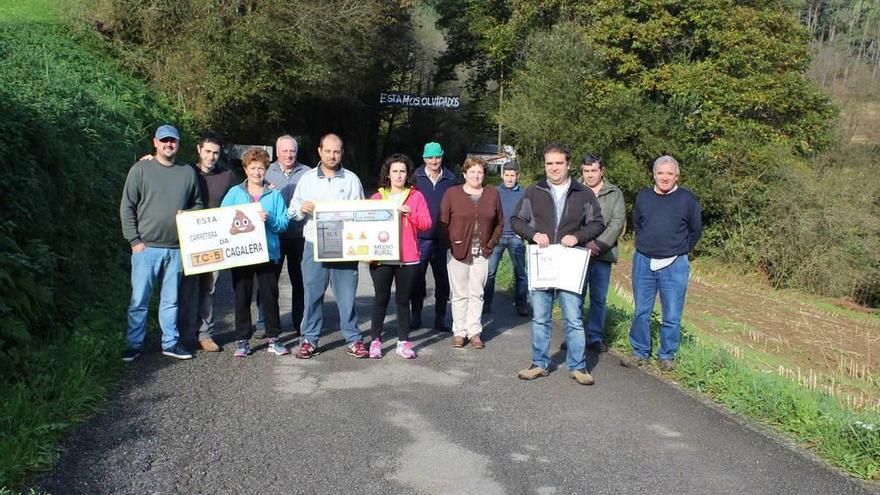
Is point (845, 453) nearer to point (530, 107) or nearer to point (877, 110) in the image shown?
point (530, 107)

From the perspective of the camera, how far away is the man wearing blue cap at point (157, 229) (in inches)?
273

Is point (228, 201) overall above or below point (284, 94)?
below

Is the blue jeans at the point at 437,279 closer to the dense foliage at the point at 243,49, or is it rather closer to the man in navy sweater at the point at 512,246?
the man in navy sweater at the point at 512,246

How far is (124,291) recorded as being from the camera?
9.18 metres

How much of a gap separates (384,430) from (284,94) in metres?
21.6

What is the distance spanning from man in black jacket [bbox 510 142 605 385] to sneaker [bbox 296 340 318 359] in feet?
6.71

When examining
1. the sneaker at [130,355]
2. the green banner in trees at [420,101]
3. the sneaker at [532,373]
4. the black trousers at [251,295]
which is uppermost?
the green banner in trees at [420,101]

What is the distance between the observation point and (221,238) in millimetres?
7062

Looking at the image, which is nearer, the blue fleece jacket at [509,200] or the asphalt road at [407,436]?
the asphalt road at [407,436]

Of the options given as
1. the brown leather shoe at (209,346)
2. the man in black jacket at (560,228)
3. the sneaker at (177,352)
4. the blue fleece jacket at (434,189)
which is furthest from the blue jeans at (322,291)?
the man in black jacket at (560,228)

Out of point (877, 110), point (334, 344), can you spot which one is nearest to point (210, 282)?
point (334, 344)

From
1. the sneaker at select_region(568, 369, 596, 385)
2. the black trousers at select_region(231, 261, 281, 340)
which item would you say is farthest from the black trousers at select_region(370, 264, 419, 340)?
the sneaker at select_region(568, 369, 596, 385)

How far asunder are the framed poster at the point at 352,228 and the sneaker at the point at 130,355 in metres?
1.85

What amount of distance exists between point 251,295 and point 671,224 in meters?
4.09
